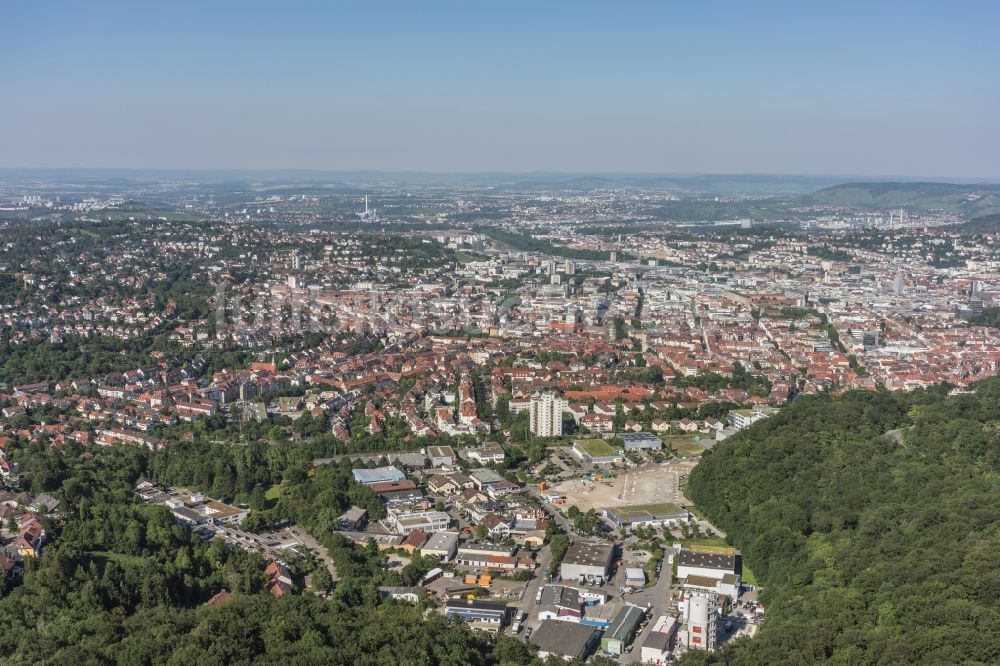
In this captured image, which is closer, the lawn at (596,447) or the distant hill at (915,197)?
the lawn at (596,447)

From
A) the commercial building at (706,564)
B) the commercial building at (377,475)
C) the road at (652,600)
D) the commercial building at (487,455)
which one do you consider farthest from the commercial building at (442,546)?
the commercial building at (487,455)

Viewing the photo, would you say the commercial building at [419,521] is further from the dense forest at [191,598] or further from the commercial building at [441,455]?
the commercial building at [441,455]

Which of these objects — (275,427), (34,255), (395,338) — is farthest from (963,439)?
(34,255)

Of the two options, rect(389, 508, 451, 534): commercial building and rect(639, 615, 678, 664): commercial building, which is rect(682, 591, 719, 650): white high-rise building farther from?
rect(389, 508, 451, 534): commercial building

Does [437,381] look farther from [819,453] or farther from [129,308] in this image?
[129,308]

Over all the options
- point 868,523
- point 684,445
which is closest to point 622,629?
point 868,523

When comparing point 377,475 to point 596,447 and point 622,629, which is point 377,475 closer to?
point 596,447
